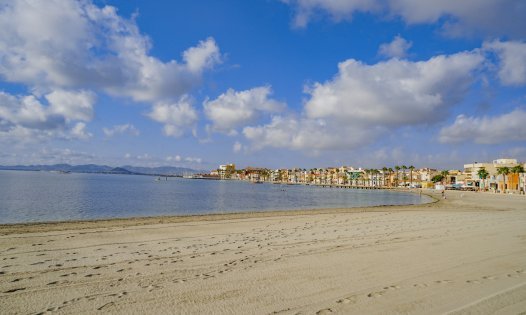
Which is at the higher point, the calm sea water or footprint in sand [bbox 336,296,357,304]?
footprint in sand [bbox 336,296,357,304]

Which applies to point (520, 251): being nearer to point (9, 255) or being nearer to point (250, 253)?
point (250, 253)

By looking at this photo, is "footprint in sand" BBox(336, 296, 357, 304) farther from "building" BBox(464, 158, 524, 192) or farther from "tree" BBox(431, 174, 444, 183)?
"tree" BBox(431, 174, 444, 183)

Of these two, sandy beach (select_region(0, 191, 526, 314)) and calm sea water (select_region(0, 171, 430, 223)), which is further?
calm sea water (select_region(0, 171, 430, 223))

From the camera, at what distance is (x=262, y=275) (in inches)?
289

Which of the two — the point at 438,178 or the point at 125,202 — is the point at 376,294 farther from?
the point at 438,178

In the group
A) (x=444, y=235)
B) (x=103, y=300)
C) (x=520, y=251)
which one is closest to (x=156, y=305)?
(x=103, y=300)

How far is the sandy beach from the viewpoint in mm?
5547

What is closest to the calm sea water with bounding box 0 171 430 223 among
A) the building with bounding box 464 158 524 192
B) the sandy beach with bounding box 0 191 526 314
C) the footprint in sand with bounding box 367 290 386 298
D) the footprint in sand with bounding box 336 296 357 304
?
the sandy beach with bounding box 0 191 526 314

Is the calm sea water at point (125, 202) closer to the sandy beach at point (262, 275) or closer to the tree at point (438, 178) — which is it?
the sandy beach at point (262, 275)

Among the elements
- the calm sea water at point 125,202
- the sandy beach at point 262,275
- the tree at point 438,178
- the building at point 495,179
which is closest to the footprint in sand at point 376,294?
the sandy beach at point 262,275

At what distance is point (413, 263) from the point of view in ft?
28.5

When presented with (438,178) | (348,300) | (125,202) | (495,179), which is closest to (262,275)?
(348,300)

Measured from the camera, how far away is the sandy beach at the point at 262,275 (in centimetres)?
555

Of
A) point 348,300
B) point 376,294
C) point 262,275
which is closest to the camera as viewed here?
point 348,300
